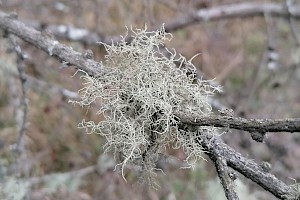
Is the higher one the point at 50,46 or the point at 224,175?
the point at 50,46

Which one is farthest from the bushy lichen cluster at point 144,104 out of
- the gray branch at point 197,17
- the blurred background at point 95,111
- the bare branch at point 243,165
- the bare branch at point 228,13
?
the bare branch at point 228,13

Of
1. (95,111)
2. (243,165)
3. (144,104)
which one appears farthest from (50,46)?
(95,111)

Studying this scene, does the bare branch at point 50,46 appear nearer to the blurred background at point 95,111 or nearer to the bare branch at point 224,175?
the bare branch at point 224,175

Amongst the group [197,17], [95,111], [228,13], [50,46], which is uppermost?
[228,13]

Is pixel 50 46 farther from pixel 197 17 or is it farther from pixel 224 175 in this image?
pixel 197 17

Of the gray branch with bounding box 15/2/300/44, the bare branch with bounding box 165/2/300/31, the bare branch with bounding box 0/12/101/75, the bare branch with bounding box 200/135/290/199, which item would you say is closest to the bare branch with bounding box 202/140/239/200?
the bare branch with bounding box 200/135/290/199

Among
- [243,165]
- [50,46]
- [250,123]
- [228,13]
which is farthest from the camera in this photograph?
[228,13]

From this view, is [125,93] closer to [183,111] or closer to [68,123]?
[183,111]
